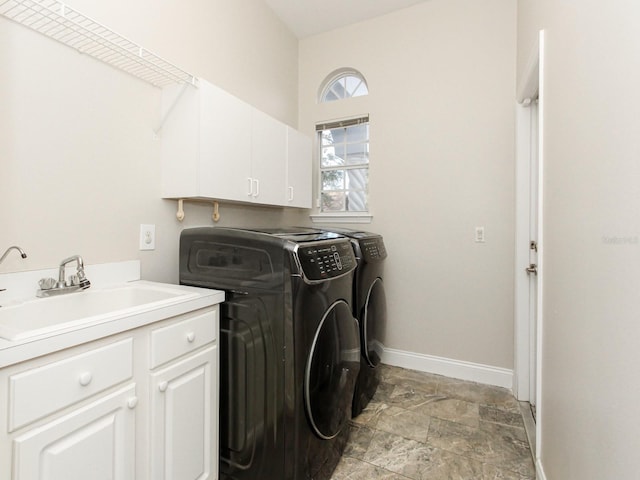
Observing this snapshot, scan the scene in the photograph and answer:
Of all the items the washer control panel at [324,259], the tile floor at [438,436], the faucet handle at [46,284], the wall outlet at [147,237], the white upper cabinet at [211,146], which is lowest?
the tile floor at [438,436]

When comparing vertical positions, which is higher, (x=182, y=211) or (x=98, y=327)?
(x=182, y=211)

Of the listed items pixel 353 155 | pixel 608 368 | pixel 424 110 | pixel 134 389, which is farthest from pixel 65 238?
pixel 424 110

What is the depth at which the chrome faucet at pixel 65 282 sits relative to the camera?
1242 millimetres

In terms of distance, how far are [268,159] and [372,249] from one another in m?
0.99

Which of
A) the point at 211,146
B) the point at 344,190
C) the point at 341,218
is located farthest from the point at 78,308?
the point at 344,190

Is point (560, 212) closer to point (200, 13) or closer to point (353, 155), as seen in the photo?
point (353, 155)

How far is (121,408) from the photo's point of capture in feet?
3.24

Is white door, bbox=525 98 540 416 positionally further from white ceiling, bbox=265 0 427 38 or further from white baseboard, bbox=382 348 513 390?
white ceiling, bbox=265 0 427 38

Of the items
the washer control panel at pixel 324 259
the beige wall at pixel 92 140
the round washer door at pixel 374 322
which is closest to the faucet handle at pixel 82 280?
the beige wall at pixel 92 140

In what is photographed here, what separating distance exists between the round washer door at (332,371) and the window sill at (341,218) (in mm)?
1339

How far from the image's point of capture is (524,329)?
2.16 m

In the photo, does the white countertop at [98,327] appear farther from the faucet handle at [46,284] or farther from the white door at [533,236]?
the white door at [533,236]

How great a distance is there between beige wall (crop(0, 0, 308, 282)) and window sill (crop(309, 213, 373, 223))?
123 cm

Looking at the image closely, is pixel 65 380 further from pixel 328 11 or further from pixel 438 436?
pixel 328 11
